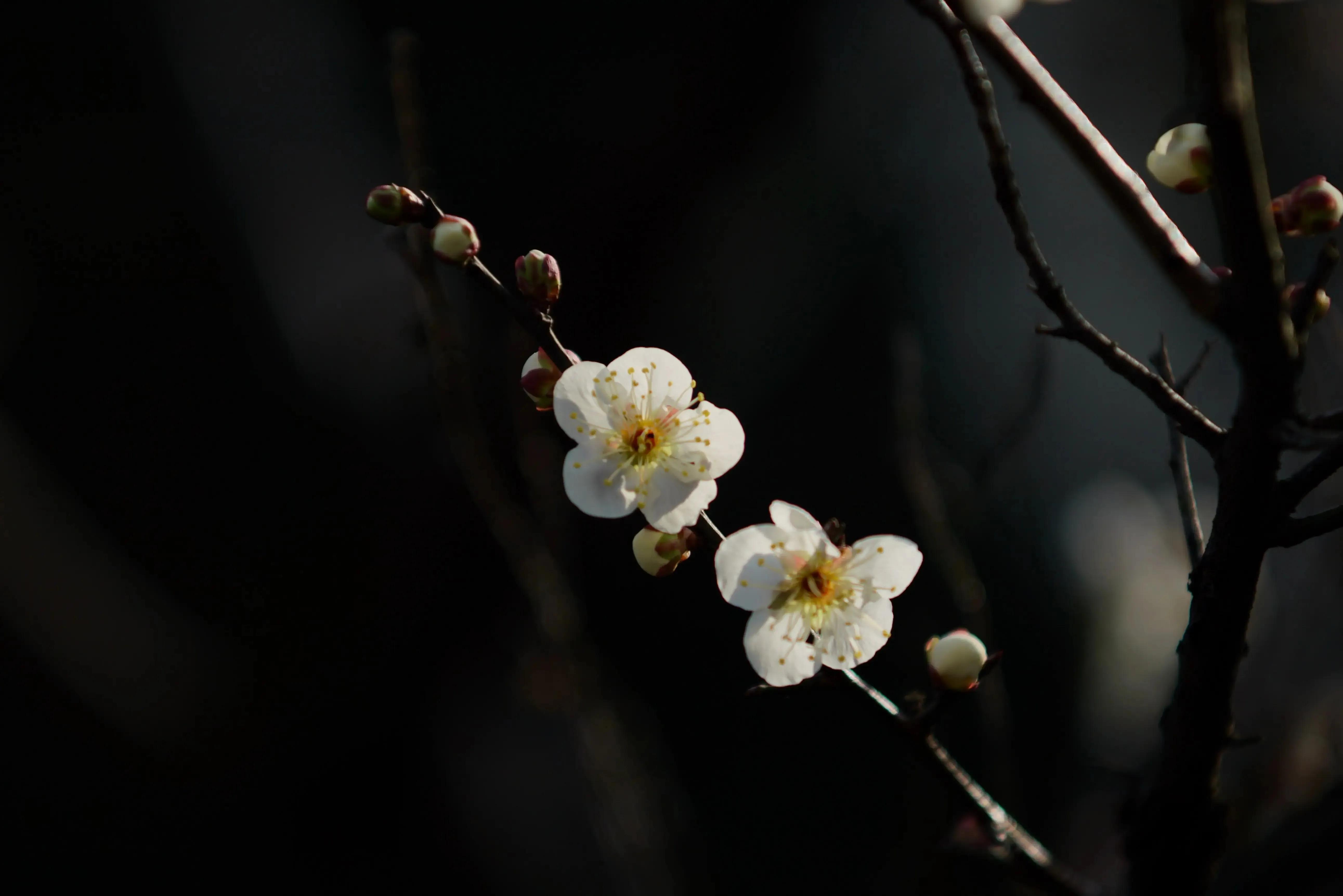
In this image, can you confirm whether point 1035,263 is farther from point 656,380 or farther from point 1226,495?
point 656,380

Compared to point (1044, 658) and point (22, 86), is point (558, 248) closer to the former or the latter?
point (22, 86)

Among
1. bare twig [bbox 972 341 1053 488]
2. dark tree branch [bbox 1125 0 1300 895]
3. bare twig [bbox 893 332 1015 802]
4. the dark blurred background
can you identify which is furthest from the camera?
the dark blurred background

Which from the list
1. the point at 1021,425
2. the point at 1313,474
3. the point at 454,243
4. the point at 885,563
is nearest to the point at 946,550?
the point at 1021,425

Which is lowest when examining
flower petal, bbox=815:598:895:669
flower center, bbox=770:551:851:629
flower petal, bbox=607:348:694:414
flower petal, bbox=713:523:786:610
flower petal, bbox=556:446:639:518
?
flower petal, bbox=815:598:895:669

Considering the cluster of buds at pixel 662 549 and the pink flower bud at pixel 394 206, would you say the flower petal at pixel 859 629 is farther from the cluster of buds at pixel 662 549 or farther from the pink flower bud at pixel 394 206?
the pink flower bud at pixel 394 206

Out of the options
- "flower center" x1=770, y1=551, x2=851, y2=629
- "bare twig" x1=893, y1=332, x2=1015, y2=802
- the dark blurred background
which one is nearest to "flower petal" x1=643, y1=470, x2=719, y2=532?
"flower center" x1=770, y1=551, x2=851, y2=629

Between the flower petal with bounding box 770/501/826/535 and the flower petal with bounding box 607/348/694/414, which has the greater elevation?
the flower petal with bounding box 607/348/694/414

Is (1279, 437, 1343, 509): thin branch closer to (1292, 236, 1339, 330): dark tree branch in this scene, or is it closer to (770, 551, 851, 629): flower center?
(1292, 236, 1339, 330): dark tree branch
